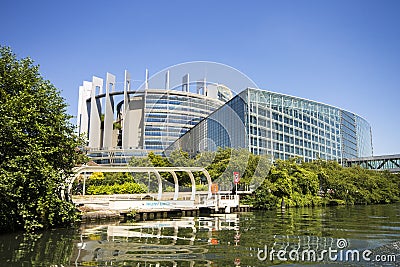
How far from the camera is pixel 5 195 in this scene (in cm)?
1453

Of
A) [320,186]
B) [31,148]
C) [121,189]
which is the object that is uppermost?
[31,148]

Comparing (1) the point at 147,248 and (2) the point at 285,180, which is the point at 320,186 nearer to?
(2) the point at 285,180

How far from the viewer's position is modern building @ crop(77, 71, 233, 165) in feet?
253

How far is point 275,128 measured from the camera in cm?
6341

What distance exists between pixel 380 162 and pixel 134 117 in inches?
2826

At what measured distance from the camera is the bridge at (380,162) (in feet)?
275

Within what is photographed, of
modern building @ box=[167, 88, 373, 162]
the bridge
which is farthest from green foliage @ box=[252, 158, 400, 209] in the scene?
the bridge

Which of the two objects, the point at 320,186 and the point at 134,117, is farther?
the point at 134,117

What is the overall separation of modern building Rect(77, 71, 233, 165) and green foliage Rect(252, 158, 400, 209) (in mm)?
24381

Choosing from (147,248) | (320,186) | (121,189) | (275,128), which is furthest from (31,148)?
(275,128)

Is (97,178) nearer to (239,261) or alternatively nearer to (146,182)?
(146,182)

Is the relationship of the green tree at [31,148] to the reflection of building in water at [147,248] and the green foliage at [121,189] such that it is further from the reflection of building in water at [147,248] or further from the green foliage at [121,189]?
the green foliage at [121,189]

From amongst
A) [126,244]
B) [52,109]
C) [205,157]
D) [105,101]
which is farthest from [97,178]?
[105,101]

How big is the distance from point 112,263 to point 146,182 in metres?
35.8
